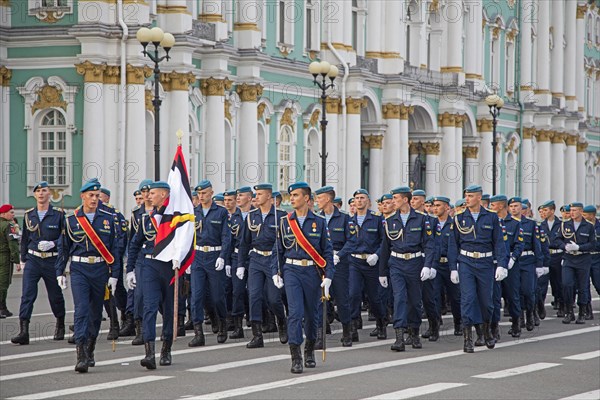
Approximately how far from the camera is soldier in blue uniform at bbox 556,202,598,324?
75.0ft

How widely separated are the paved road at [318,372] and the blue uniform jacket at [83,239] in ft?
3.78

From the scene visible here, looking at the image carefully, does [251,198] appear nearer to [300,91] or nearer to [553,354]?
[553,354]

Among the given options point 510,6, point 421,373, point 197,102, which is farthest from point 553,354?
point 510,6

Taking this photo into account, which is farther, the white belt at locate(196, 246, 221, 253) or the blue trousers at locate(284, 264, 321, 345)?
the white belt at locate(196, 246, 221, 253)

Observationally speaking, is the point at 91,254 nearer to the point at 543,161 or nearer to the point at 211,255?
the point at 211,255

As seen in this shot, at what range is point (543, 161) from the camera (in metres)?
61.4

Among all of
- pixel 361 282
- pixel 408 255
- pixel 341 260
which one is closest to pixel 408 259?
pixel 408 255

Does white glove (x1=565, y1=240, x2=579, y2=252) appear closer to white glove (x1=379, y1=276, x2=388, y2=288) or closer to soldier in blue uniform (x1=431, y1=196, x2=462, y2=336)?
soldier in blue uniform (x1=431, y1=196, x2=462, y2=336)

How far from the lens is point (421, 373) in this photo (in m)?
15.1

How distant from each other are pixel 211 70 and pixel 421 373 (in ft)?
73.6

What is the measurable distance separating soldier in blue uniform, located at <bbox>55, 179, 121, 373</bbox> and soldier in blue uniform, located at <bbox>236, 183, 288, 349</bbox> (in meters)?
2.15

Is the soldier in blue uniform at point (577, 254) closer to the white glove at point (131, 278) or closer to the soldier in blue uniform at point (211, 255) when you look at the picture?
the soldier in blue uniform at point (211, 255)

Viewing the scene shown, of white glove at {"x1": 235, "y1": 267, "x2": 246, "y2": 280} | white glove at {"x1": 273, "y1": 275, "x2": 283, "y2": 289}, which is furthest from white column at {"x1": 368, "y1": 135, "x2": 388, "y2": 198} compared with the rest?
white glove at {"x1": 273, "y1": 275, "x2": 283, "y2": 289}

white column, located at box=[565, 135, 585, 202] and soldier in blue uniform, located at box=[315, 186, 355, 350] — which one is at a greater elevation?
white column, located at box=[565, 135, 585, 202]
